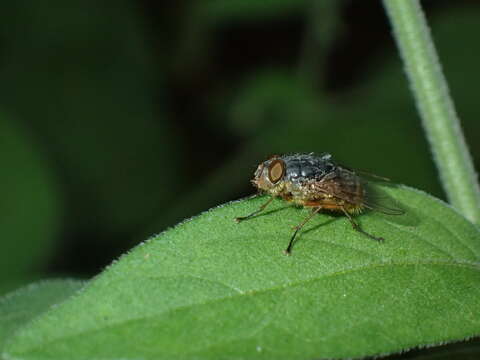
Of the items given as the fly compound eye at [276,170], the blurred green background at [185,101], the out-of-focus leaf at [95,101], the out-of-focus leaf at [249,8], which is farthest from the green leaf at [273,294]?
the out-of-focus leaf at [95,101]

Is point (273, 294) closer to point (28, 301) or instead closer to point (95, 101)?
point (28, 301)

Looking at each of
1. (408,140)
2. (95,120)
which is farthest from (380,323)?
(95,120)

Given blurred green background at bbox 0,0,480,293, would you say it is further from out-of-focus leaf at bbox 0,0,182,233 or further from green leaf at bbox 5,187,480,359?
green leaf at bbox 5,187,480,359

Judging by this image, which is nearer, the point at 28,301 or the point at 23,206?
the point at 28,301

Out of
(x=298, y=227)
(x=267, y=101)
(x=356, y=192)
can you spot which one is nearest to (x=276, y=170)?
(x=356, y=192)

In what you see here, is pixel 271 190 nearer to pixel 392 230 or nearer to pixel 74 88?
pixel 392 230

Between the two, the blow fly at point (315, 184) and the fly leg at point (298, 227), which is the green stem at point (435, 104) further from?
the fly leg at point (298, 227)
